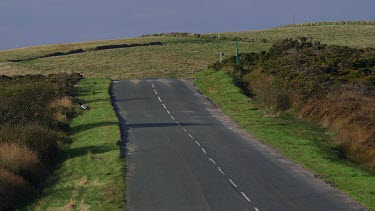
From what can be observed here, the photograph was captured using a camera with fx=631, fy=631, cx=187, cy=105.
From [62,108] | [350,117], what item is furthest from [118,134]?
[350,117]

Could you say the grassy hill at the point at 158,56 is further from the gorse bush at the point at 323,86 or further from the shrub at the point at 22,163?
the shrub at the point at 22,163

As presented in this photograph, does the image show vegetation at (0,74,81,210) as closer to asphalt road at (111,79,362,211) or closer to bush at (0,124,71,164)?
bush at (0,124,71,164)

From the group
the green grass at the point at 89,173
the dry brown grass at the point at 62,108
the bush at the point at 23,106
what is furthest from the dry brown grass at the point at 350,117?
the bush at the point at 23,106

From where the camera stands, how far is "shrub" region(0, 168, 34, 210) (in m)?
17.5

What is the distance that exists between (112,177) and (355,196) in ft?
24.3

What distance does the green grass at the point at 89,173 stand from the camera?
16750 millimetres

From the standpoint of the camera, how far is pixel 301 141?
2633 centimetres

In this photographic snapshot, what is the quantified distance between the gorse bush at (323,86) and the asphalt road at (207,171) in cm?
367

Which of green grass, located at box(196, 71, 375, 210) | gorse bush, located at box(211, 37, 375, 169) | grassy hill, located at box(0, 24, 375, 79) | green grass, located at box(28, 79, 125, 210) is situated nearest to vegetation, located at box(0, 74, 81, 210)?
green grass, located at box(28, 79, 125, 210)

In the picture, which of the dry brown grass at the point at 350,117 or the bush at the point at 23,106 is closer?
the dry brown grass at the point at 350,117

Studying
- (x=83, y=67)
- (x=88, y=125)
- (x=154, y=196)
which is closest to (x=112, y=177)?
(x=154, y=196)

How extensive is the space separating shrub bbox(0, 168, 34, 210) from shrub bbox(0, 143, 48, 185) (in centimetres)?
84

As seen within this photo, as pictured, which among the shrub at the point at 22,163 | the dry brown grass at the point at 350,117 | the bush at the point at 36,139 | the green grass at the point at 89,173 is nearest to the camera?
the green grass at the point at 89,173

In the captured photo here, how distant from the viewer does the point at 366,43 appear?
83.8 metres
